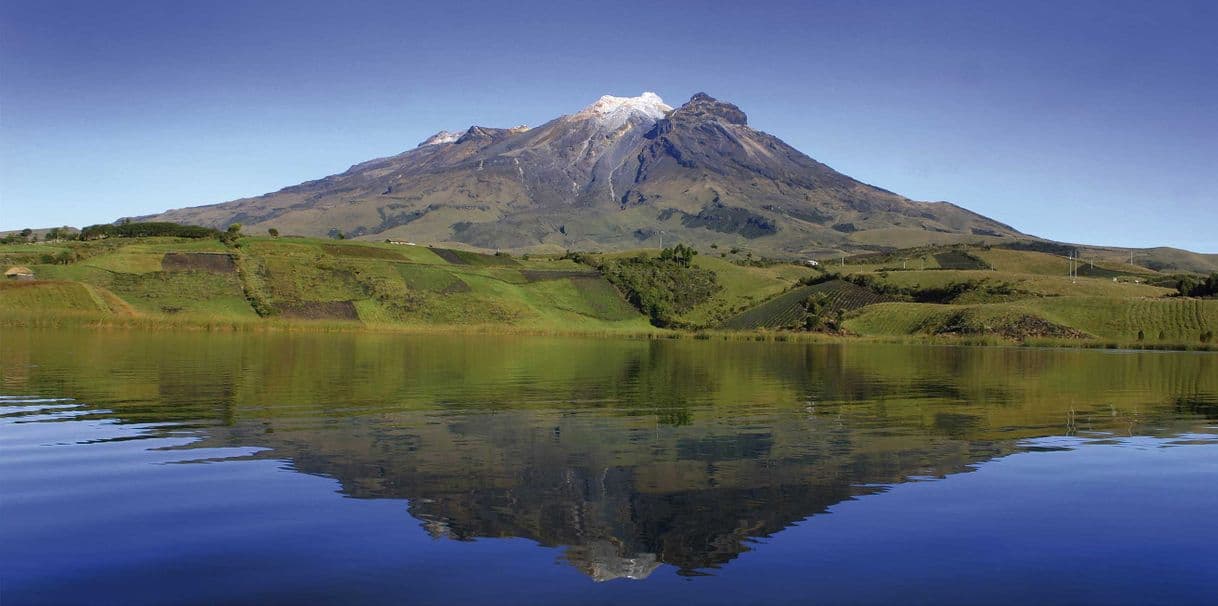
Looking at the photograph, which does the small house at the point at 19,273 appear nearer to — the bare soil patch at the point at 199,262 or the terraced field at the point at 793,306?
the bare soil patch at the point at 199,262

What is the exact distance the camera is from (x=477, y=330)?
15475cm

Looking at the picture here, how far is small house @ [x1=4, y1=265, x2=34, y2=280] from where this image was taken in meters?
140

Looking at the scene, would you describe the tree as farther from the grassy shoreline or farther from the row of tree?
the row of tree

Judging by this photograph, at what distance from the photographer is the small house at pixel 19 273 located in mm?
139750

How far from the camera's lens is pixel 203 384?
158ft

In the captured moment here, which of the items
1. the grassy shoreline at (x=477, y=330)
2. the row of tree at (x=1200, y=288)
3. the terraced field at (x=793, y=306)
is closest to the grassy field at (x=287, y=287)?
the grassy shoreline at (x=477, y=330)

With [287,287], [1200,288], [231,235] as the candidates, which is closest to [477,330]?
[287,287]

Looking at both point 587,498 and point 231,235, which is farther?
point 231,235

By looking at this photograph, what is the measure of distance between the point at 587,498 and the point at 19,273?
A: 14951 centimetres

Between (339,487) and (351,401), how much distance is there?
1987 cm

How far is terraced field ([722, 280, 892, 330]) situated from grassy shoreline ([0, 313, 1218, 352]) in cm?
1451

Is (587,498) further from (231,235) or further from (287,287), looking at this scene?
(231,235)

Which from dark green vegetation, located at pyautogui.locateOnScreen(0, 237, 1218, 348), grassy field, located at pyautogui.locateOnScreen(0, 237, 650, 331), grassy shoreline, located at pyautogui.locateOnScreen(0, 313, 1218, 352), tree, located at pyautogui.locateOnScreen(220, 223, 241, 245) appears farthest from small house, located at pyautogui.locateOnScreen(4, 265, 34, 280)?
tree, located at pyautogui.locateOnScreen(220, 223, 241, 245)

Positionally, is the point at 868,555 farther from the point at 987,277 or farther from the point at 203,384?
the point at 987,277
